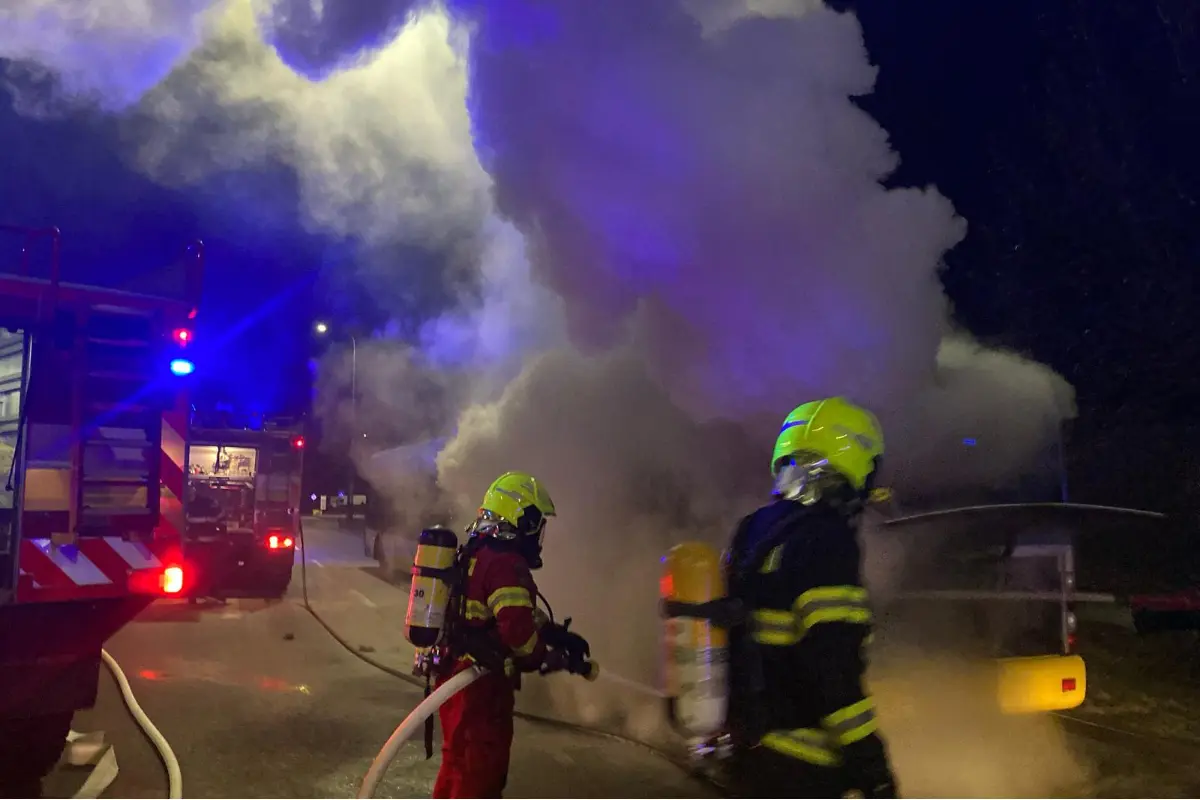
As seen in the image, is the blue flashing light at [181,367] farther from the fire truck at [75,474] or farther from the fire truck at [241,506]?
the fire truck at [241,506]

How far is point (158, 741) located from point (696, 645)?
3.98 m

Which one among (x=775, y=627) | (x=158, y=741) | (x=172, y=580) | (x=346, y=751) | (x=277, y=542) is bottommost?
(x=346, y=751)

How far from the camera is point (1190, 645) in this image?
8.05m

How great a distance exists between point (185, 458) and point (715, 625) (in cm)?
360

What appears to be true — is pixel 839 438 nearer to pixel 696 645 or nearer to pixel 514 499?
pixel 696 645

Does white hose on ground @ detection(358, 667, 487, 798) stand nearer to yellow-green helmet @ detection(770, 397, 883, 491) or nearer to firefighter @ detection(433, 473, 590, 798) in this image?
firefighter @ detection(433, 473, 590, 798)

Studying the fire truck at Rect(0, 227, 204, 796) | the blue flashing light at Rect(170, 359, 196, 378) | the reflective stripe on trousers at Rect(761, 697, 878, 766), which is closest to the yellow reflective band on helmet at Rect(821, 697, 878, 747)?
the reflective stripe on trousers at Rect(761, 697, 878, 766)

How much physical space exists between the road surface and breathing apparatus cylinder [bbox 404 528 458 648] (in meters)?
1.68

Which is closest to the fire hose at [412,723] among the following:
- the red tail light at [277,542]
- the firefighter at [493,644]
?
the firefighter at [493,644]

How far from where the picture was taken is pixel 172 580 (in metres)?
4.24

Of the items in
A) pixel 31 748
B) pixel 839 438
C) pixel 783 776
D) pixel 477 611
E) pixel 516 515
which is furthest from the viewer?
pixel 31 748

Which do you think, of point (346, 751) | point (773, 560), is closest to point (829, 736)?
point (773, 560)

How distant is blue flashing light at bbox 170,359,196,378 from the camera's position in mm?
4215

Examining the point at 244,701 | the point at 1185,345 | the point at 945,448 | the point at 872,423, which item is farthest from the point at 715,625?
the point at 1185,345
